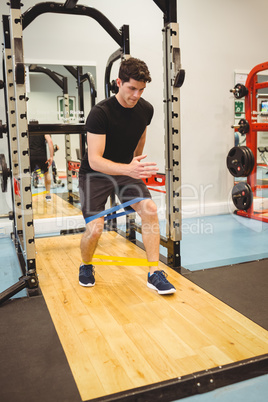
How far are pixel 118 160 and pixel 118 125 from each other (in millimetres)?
261

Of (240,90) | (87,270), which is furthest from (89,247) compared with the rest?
(240,90)

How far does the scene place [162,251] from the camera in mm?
3699

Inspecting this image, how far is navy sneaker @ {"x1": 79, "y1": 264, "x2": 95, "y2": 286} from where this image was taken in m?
2.63

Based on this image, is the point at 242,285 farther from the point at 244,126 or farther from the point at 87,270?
the point at 244,126

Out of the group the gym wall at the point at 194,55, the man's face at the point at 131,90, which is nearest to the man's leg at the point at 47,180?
the gym wall at the point at 194,55

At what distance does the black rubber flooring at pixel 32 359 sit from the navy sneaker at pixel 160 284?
2.36 ft

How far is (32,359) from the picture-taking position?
1.77m

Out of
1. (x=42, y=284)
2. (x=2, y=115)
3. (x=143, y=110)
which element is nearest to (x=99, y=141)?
(x=143, y=110)

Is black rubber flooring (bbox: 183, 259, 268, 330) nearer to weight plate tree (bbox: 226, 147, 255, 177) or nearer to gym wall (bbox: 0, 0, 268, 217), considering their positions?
weight plate tree (bbox: 226, 147, 255, 177)

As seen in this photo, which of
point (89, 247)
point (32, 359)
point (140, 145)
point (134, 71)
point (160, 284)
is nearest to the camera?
point (32, 359)

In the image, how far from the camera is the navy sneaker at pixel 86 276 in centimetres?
263

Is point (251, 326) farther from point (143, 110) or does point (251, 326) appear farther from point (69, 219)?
point (69, 219)

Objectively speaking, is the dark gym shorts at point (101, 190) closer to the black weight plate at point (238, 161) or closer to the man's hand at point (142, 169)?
the man's hand at point (142, 169)

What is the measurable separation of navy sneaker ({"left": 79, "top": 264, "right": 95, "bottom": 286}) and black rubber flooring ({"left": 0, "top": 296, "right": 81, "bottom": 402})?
38 cm
